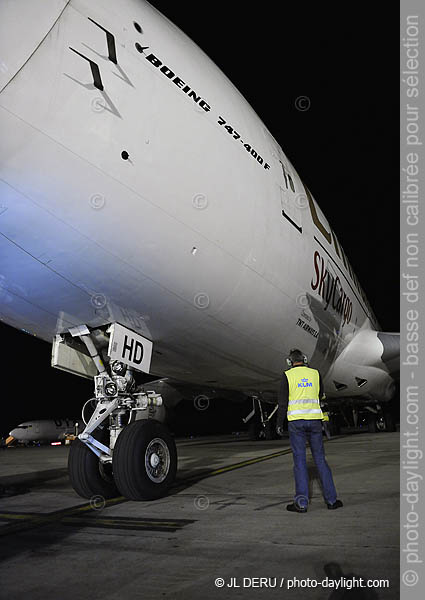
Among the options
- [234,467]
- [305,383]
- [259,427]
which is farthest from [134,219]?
[259,427]

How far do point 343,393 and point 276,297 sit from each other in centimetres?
685

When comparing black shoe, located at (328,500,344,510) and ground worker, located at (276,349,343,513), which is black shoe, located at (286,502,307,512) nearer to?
ground worker, located at (276,349,343,513)

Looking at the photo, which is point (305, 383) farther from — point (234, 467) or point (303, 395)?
point (234, 467)

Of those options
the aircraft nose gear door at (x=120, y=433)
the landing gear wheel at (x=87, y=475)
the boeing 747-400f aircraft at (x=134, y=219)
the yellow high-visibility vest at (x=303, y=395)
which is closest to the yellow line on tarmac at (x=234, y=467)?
the landing gear wheel at (x=87, y=475)

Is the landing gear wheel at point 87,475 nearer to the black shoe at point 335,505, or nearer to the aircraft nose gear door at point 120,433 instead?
the aircraft nose gear door at point 120,433

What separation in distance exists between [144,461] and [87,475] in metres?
0.96

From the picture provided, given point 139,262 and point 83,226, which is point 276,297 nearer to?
point 139,262

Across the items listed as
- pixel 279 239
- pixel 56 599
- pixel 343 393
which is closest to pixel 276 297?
pixel 279 239

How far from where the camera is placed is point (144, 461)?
5777 millimetres

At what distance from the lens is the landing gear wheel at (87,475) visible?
20.5ft

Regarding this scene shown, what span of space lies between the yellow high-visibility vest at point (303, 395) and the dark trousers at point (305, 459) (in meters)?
0.07

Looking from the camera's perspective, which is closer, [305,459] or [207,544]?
[207,544]
